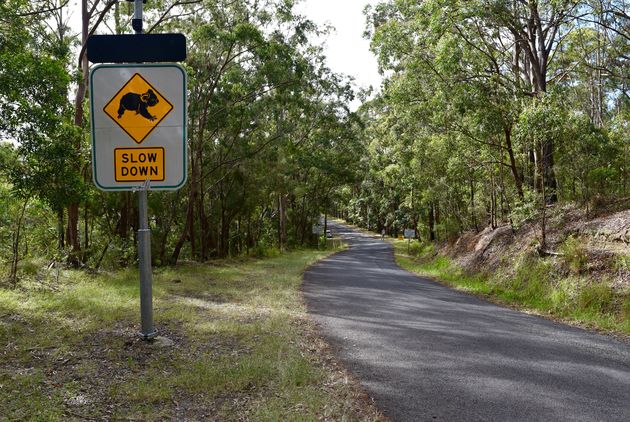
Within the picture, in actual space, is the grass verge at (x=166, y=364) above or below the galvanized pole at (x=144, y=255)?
below

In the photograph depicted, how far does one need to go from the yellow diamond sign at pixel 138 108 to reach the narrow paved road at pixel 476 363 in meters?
3.58

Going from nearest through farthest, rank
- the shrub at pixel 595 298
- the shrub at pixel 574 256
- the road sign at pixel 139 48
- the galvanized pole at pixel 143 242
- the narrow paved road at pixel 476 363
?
the narrow paved road at pixel 476 363 → the road sign at pixel 139 48 → the galvanized pole at pixel 143 242 → the shrub at pixel 595 298 → the shrub at pixel 574 256

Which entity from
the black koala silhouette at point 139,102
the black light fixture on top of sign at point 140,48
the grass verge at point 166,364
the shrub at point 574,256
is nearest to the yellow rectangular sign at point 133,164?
the black koala silhouette at point 139,102

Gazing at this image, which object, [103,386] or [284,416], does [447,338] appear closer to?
[284,416]

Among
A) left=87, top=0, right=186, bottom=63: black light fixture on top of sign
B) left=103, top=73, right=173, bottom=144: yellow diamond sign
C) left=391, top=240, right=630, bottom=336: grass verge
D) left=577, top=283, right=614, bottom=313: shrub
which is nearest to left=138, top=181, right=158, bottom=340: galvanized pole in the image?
left=103, top=73, right=173, bottom=144: yellow diamond sign

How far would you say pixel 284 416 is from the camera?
160 inches

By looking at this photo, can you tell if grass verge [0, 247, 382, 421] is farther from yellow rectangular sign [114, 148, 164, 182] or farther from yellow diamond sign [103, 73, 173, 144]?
yellow diamond sign [103, 73, 173, 144]

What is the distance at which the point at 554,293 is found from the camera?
10.4m

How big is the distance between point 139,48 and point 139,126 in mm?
863

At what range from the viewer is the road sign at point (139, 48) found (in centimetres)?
545

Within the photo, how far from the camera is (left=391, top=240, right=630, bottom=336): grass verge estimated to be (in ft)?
28.7

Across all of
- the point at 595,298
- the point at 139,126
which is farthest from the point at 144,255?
the point at 595,298

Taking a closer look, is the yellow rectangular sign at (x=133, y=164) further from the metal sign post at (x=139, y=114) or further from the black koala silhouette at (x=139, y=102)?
the black koala silhouette at (x=139, y=102)

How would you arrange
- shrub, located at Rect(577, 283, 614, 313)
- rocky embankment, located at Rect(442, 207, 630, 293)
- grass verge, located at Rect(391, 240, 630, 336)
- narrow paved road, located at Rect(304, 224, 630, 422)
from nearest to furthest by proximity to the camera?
1. narrow paved road, located at Rect(304, 224, 630, 422)
2. grass verge, located at Rect(391, 240, 630, 336)
3. shrub, located at Rect(577, 283, 614, 313)
4. rocky embankment, located at Rect(442, 207, 630, 293)
